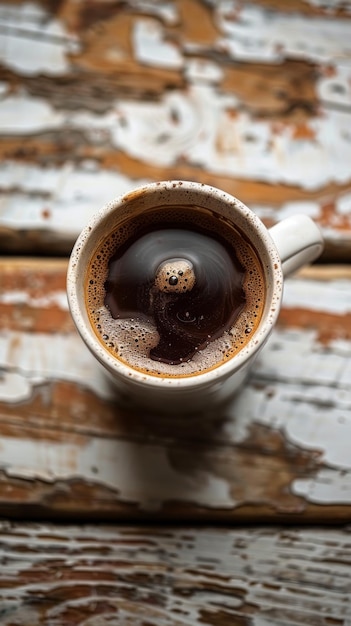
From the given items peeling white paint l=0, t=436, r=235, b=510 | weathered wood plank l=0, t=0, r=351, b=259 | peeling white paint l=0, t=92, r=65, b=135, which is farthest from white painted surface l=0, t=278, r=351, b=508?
peeling white paint l=0, t=92, r=65, b=135

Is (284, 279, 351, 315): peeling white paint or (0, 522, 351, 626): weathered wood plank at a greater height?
(284, 279, 351, 315): peeling white paint

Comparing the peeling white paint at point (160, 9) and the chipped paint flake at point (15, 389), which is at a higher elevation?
the peeling white paint at point (160, 9)

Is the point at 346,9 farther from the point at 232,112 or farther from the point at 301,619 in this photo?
the point at 301,619

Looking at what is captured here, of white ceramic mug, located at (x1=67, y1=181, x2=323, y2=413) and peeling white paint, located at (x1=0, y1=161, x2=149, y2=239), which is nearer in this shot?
white ceramic mug, located at (x1=67, y1=181, x2=323, y2=413)

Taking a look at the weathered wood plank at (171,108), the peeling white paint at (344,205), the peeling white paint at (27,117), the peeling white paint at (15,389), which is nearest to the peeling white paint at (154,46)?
the weathered wood plank at (171,108)

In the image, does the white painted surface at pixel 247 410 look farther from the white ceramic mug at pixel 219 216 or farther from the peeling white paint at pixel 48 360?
the white ceramic mug at pixel 219 216

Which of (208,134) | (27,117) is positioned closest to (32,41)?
(27,117)

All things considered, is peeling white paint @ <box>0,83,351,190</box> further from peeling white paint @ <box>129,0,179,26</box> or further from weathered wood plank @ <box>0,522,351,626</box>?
weathered wood plank @ <box>0,522,351,626</box>
